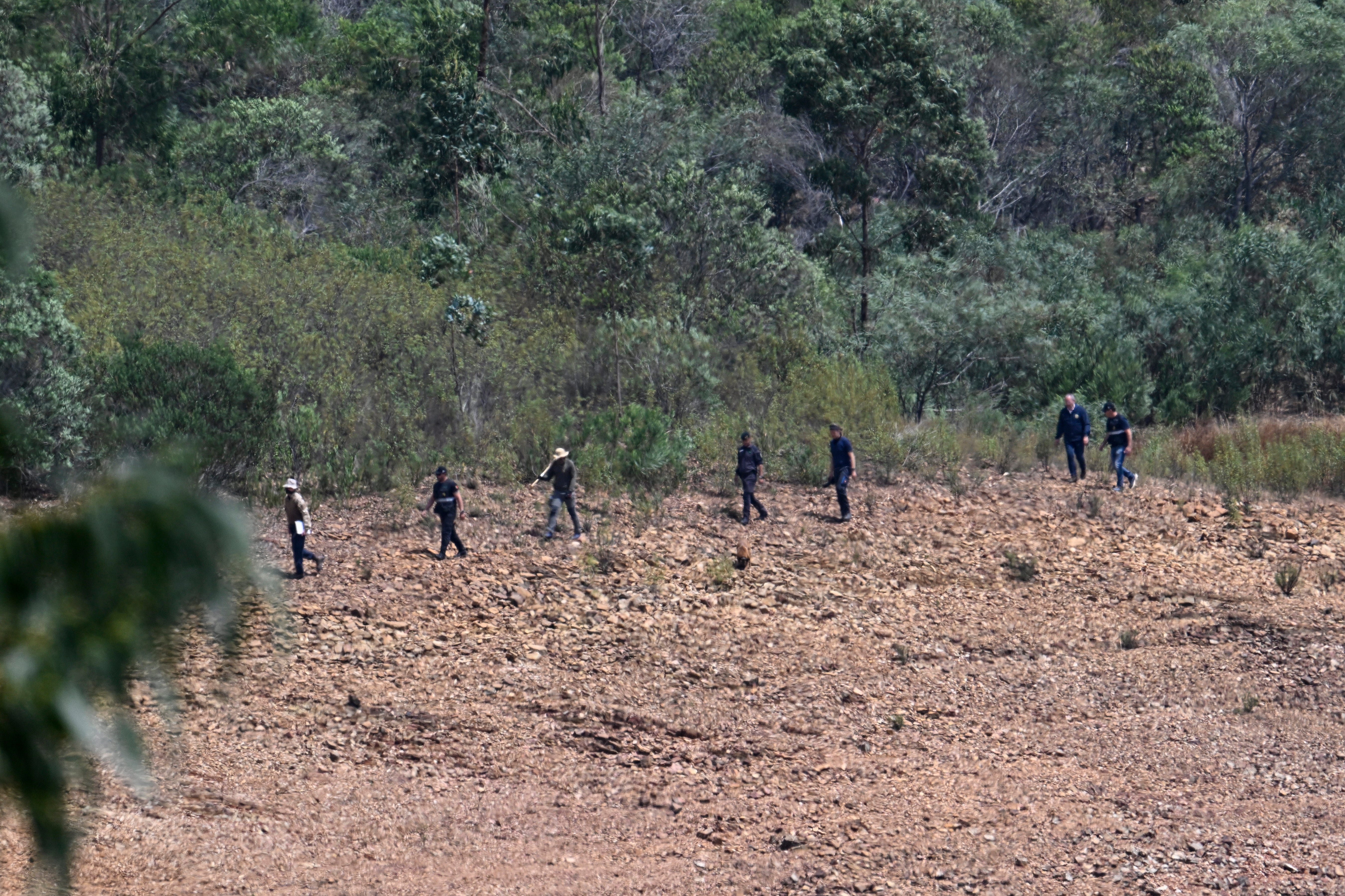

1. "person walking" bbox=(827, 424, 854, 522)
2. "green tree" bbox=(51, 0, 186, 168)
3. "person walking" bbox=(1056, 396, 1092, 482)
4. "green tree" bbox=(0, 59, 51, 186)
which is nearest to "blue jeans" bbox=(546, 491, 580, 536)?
"person walking" bbox=(827, 424, 854, 522)

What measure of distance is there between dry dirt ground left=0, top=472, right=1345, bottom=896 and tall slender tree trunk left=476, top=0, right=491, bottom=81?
15077mm

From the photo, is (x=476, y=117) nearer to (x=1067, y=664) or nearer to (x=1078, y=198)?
(x=1078, y=198)

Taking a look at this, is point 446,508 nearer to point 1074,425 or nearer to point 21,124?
point 1074,425

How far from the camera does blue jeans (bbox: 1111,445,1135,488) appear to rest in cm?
1936

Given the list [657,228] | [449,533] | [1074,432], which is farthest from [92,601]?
[657,228]

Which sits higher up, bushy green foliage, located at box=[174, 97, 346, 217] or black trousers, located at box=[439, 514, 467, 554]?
bushy green foliage, located at box=[174, 97, 346, 217]

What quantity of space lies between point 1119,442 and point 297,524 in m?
11.1

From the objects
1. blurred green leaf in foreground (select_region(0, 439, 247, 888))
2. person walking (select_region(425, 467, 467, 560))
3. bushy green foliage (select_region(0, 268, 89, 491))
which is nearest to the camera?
blurred green leaf in foreground (select_region(0, 439, 247, 888))

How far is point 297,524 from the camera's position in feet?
46.3

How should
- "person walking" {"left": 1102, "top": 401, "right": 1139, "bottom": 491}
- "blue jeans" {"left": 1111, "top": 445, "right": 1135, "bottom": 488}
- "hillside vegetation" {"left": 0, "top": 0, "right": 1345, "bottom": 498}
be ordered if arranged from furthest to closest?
"blue jeans" {"left": 1111, "top": 445, "right": 1135, "bottom": 488} → "person walking" {"left": 1102, "top": 401, "right": 1139, "bottom": 491} → "hillside vegetation" {"left": 0, "top": 0, "right": 1345, "bottom": 498}

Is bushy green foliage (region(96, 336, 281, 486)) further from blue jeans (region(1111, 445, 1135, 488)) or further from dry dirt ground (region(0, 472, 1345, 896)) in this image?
blue jeans (region(1111, 445, 1135, 488))

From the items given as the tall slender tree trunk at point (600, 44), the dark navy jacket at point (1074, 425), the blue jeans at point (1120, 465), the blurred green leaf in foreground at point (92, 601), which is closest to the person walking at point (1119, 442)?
the blue jeans at point (1120, 465)

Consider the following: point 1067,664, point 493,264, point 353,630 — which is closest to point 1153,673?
point 1067,664

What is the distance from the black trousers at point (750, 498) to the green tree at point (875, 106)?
9.29 meters
